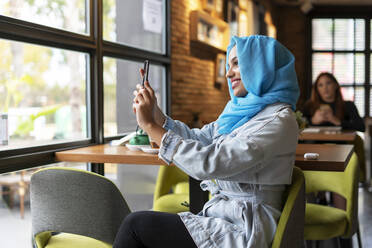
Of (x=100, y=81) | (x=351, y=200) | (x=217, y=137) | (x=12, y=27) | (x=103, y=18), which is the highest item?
(x=103, y=18)

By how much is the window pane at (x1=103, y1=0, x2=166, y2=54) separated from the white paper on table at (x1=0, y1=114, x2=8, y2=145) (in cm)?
125

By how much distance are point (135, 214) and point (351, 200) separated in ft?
4.30

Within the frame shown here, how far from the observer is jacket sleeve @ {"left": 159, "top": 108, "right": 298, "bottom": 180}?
142cm

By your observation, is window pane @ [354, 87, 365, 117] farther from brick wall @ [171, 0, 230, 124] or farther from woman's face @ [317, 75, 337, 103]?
woman's face @ [317, 75, 337, 103]

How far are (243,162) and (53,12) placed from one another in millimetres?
1956

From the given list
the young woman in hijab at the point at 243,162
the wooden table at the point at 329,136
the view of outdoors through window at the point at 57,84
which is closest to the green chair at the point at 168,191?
the view of outdoors through window at the point at 57,84

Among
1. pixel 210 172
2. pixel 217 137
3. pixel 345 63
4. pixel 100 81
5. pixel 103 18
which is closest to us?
pixel 210 172

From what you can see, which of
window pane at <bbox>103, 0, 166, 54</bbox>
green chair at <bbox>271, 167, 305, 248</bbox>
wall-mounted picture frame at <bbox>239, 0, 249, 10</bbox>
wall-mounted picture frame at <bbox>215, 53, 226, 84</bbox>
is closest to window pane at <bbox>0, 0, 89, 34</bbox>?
window pane at <bbox>103, 0, 166, 54</bbox>

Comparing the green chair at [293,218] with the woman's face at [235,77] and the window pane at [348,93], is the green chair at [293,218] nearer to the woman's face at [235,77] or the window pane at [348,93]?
the woman's face at [235,77]

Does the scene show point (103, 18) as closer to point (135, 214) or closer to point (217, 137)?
point (217, 137)

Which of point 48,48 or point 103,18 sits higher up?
point 103,18

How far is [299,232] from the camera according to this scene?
5.41 ft

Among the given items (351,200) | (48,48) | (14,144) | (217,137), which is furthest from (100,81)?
(351,200)

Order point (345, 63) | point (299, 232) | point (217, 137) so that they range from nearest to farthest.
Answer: point (299, 232)
point (217, 137)
point (345, 63)
